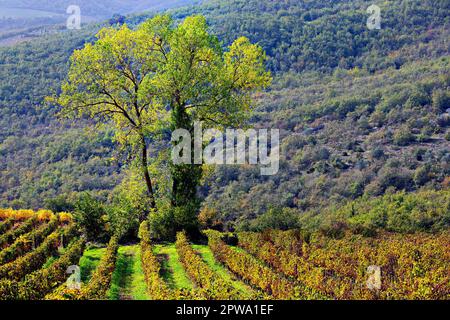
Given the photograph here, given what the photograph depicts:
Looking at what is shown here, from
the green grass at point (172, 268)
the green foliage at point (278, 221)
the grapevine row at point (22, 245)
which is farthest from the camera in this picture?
the green foliage at point (278, 221)

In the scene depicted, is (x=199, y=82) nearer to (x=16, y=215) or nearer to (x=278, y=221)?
(x=278, y=221)

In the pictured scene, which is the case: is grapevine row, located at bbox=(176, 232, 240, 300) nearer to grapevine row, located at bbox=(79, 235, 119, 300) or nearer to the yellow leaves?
grapevine row, located at bbox=(79, 235, 119, 300)

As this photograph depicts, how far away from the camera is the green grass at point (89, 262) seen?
58.8ft

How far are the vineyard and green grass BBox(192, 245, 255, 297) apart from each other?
3 centimetres

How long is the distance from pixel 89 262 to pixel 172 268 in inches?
136

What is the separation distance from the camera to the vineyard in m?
13.4

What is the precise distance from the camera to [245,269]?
16.3 m

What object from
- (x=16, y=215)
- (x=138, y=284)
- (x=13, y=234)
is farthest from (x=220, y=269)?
(x=16, y=215)

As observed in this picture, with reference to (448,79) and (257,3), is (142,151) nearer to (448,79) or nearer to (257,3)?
(448,79)

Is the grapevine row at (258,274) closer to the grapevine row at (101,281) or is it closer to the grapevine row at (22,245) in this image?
the grapevine row at (101,281)

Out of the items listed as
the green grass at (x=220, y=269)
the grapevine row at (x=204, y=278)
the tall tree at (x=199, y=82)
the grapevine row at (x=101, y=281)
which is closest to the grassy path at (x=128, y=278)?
the grapevine row at (x=101, y=281)

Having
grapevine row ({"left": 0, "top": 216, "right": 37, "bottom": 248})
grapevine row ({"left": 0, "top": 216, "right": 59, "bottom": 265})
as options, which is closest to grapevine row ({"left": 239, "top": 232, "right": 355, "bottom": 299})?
grapevine row ({"left": 0, "top": 216, "right": 59, "bottom": 265})

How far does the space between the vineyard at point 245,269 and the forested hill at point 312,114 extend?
26.4ft
